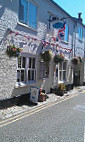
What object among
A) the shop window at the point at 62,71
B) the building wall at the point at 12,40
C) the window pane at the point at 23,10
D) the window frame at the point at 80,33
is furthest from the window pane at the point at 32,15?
the window frame at the point at 80,33

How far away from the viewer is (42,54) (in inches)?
341

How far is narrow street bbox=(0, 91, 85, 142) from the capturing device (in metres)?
3.90

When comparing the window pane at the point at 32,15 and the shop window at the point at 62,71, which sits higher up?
the window pane at the point at 32,15

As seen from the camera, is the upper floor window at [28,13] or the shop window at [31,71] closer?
the upper floor window at [28,13]

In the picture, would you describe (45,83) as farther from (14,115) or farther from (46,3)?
(46,3)

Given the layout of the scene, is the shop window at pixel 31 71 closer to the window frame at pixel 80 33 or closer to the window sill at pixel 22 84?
the window sill at pixel 22 84

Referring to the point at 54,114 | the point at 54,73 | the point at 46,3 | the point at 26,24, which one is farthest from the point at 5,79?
the point at 46,3

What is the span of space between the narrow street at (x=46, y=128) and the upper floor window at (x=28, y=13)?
5.10 meters

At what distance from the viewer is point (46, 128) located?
15.0 feet

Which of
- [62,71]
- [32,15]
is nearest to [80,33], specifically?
[62,71]

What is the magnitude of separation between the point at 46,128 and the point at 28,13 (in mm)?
6219

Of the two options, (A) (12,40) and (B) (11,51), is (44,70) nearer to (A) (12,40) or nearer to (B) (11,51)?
(A) (12,40)

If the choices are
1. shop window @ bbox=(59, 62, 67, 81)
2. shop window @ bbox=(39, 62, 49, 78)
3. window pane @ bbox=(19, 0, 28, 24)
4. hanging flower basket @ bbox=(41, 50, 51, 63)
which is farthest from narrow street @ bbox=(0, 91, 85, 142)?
shop window @ bbox=(59, 62, 67, 81)

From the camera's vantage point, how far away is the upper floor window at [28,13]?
290 inches
